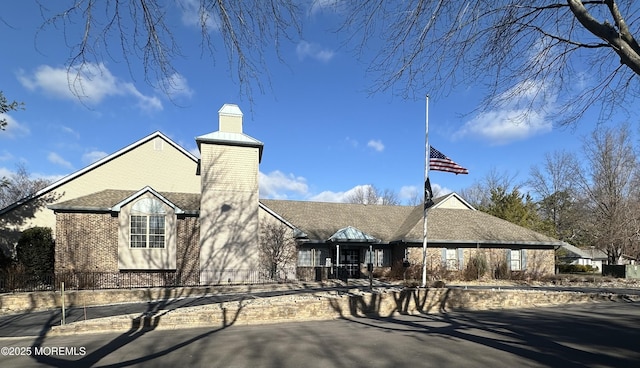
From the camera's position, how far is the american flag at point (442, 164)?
20.9 metres

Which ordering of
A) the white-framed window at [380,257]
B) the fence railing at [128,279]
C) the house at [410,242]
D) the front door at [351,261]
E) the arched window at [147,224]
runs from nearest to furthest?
the fence railing at [128,279]
the arched window at [147,224]
the house at [410,242]
the front door at [351,261]
the white-framed window at [380,257]

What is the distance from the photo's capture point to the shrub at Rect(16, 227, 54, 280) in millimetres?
22766

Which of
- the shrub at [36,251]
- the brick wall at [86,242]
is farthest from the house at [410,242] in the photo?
the shrub at [36,251]

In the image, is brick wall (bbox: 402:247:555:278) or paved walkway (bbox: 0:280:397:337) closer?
paved walkway (bbox: 0:280:397:337)

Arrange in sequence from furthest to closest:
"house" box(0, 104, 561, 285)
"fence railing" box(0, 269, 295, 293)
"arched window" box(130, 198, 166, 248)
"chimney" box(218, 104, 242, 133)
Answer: "chimney" box(218, 104, 242, 133) < "arched window" box(130, 198, 166, 248) < "house" box(0, 104, 561, 285) < "fence railing" box(0, 269, 295, 293)

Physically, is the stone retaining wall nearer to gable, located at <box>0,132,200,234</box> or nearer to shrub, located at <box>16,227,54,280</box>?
shrub, located at <box>16,227,54,280</box>

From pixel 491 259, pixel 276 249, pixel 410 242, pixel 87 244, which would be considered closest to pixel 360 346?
pixel 276 249

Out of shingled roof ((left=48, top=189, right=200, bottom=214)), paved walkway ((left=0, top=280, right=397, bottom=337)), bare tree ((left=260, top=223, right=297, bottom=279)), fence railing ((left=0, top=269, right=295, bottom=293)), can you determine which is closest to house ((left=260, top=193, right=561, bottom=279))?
bare tree ((left=260, top=223, right=297, bottom=279))

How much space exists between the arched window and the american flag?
48.2ft

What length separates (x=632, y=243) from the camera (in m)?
35.9

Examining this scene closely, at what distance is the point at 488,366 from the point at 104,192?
25.6 metres

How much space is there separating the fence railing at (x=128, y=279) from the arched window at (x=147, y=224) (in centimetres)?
162

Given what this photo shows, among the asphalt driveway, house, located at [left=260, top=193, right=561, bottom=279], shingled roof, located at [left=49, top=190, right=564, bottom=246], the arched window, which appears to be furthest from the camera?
house, located at [left=260, top=193, right=561, bottom=279]

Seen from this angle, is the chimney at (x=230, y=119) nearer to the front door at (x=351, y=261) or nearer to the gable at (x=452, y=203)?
the front door at (x=351, y=261)
